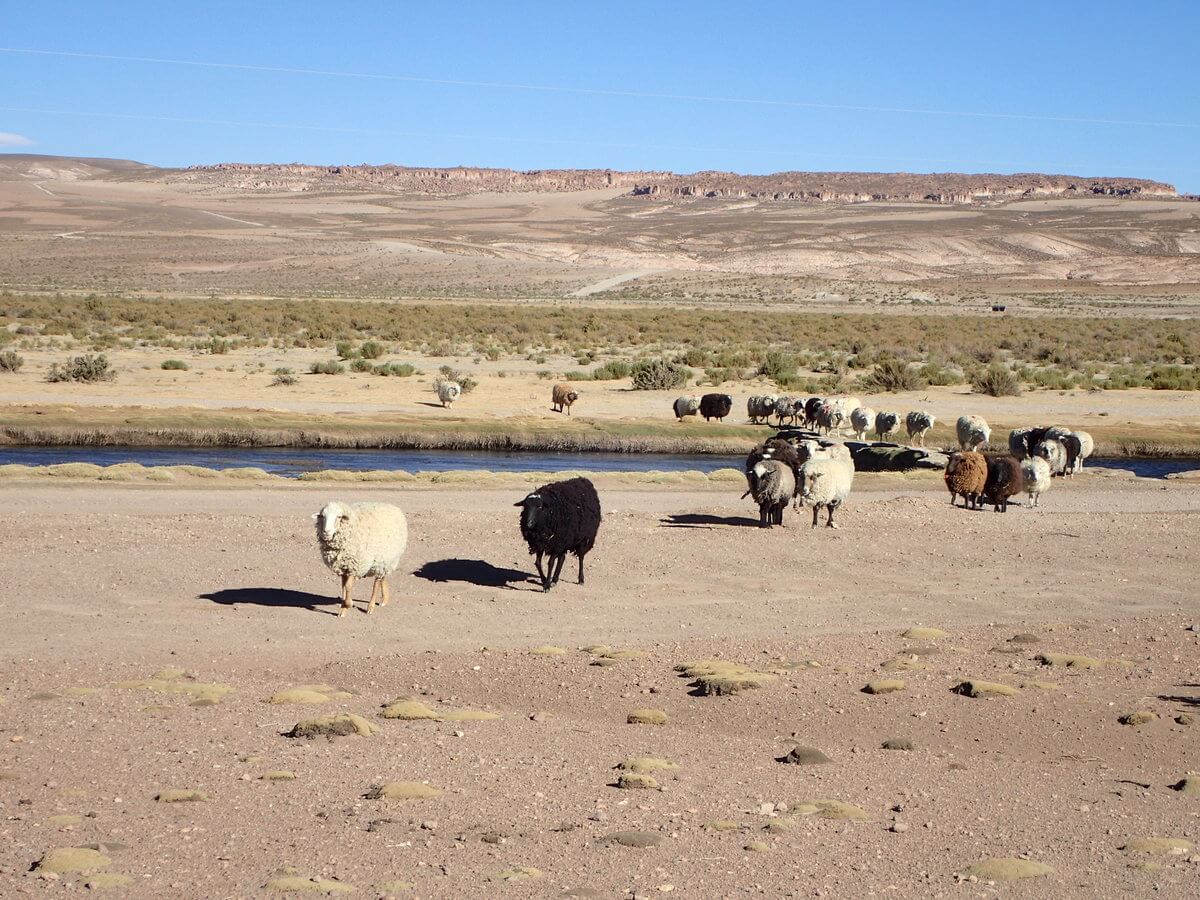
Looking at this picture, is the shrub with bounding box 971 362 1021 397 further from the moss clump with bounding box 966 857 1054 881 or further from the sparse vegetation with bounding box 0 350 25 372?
the moss clump with bounding box 966 857 1054 881

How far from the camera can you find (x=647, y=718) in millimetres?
10289

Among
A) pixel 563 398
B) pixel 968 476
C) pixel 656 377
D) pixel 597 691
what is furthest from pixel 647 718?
pixel 656 377

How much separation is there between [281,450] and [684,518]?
1263cm

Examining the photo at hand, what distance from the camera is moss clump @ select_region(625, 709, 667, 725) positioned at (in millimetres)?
10258

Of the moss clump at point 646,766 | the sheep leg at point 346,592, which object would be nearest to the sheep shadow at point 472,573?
the sheep leg at point 346,592

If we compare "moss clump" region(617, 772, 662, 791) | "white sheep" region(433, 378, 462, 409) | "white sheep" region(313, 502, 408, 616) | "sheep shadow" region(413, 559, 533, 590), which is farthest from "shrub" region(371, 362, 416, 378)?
"moss clump" region(617, 772, 662, 791)

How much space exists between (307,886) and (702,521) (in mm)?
13487

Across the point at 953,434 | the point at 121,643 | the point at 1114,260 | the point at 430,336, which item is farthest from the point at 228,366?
the point at 1114,260

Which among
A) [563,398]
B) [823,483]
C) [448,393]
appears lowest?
[823,483]

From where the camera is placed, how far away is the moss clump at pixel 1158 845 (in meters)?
7.29

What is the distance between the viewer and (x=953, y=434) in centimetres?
3272

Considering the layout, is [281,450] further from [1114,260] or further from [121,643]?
[1114,260]

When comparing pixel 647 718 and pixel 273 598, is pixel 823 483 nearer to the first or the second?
pixel 273 598

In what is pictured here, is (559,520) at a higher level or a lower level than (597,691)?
higher
